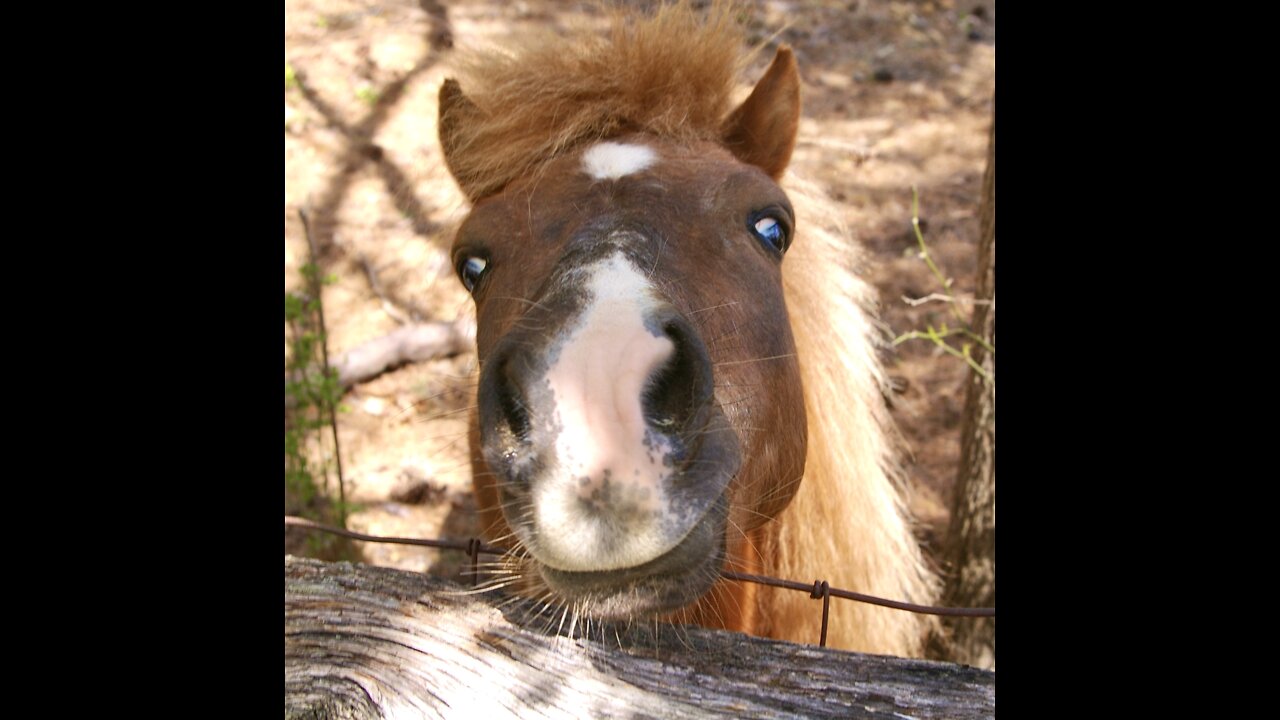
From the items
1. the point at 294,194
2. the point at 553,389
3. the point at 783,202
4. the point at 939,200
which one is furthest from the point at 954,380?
the point at 294,194

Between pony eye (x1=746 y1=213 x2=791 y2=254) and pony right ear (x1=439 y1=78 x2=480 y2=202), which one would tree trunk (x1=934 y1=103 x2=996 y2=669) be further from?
pony right ear (x1=439 y1=78 x2=480 y2=202)

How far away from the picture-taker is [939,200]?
22.3 feet

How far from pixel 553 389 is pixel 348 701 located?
29.4 inches

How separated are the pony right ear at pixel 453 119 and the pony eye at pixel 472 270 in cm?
42

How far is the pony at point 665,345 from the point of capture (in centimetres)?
166

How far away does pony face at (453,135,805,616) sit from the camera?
5.38 feet

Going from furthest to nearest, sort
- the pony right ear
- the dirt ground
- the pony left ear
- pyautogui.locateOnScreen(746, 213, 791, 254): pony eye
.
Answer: the dirt ground < the pony right ear < the pony left ear < pyautogui.locateOnScreen(746, 213, 791, 254): pony eye

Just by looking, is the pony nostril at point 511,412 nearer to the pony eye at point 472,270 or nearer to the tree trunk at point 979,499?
the pony eye at point 472,270

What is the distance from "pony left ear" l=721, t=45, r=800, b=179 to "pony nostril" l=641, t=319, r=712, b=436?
3.86ft

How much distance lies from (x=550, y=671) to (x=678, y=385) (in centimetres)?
62

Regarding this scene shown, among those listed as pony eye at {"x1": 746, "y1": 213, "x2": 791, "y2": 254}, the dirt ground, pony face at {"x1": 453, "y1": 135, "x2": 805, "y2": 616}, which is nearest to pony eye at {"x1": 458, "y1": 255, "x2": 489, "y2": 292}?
pony face at {"x1": 453, "y1": 135, "x2": 805, "y2": 616}

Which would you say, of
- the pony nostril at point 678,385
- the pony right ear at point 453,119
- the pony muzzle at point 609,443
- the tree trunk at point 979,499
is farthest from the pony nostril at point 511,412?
the tree trunk at point 979,499
